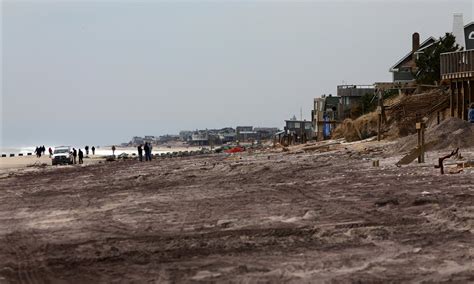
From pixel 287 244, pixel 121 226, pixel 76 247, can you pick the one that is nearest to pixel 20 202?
pixel 121 226

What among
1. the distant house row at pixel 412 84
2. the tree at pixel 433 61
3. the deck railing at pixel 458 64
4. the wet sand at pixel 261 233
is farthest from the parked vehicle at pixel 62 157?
the wet sand at pixel 261 233

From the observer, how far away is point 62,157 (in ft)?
185

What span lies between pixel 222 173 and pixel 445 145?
7.65 meters

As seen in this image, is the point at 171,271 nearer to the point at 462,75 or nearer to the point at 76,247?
the point at 76,247

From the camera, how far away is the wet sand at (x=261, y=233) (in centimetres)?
831

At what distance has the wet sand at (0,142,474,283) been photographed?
8312 mm

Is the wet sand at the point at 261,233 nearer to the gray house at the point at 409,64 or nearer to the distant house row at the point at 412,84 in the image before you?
the distant house row at the point at 412,84

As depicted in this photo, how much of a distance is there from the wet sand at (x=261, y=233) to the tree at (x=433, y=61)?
3021 cm

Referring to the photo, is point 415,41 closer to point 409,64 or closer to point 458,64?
point 409,64

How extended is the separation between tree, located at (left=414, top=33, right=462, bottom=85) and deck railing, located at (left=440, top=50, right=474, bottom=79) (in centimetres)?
1397

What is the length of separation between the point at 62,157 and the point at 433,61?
28626mm

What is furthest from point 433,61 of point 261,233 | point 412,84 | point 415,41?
point 261,233

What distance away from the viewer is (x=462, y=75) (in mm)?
30812

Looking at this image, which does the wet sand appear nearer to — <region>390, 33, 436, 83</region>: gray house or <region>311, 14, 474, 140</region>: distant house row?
<region>311, 14, 474, 140</region>: distant house row
